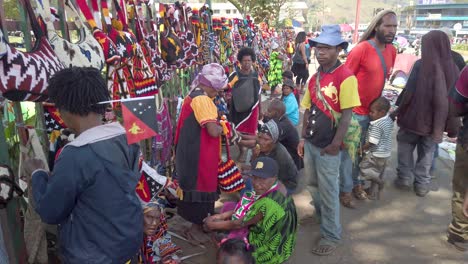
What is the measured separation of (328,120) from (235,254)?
54.2 inches

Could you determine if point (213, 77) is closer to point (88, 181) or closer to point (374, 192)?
point (88, 181)

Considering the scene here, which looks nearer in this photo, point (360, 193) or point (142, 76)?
point (142, 76)

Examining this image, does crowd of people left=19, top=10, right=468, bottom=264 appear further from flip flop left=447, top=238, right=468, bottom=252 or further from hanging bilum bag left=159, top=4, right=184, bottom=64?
hanging bilum bag left=159, top=4, right=184, bottom=64

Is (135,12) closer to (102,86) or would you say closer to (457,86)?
(102,86)

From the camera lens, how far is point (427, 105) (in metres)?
4.12

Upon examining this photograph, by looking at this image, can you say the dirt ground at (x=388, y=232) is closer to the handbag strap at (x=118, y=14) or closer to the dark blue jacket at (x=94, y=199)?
the dark blue jacket at (x=94, y=199)

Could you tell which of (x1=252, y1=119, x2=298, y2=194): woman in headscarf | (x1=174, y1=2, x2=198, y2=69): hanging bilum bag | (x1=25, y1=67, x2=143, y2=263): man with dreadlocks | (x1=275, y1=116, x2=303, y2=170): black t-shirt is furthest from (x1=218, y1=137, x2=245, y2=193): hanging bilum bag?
(x1=25, y1=67, x2=143, y2=263): man with dreadlocks

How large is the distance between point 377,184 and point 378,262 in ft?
4.49

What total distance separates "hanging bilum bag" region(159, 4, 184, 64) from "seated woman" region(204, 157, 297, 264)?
174cm

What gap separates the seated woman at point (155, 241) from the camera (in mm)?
2545

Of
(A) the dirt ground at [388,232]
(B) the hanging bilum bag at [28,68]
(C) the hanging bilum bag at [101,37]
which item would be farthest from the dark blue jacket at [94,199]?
(A) the dirt ground at [388,232]

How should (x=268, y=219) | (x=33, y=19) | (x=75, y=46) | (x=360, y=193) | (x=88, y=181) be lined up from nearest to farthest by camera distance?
(x=88, y=181), (x=33, y=19), (x=75, y=46), (x=268, y=219), (x=360, y=193)

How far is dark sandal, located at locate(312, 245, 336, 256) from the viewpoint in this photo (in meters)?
3.24

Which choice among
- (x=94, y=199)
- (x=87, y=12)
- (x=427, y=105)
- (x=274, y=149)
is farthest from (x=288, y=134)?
(x=94, y=199)
